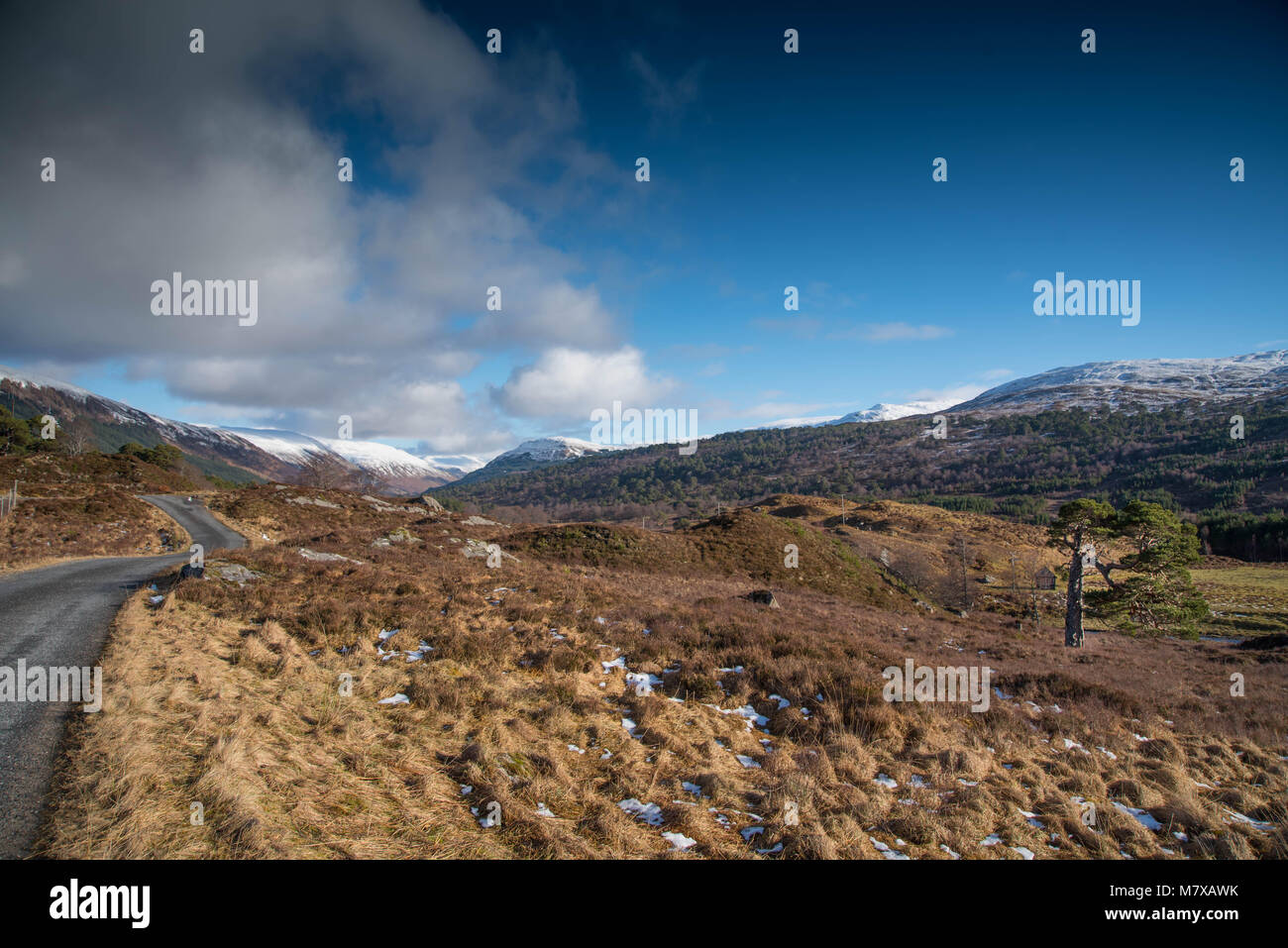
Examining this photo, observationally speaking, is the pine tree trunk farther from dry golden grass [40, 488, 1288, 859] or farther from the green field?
the green field

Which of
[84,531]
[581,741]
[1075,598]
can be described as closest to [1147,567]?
[1075,598]

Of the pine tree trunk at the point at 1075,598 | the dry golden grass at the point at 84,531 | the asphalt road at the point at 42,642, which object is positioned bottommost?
the pine tree trunk at the point at 1075,598

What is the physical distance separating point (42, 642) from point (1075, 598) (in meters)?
37.9

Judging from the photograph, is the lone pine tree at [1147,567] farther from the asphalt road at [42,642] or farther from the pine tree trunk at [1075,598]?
the asphalt road at [42,642]

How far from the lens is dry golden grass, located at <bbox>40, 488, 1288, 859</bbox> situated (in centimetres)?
543

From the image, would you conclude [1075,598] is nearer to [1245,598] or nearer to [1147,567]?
[1147,567]

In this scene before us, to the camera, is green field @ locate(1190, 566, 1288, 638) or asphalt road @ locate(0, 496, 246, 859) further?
green field @ locate(1190, 566, 1288, 638)

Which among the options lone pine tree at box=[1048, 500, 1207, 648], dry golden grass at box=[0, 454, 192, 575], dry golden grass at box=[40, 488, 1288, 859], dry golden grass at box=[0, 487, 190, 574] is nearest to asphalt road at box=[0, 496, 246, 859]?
dry golden grass at box=[40, 488, 1288, 859]

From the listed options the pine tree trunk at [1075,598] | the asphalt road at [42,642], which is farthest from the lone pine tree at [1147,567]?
the asphalt road at [42,642]

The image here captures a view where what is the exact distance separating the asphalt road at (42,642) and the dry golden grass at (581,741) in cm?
32

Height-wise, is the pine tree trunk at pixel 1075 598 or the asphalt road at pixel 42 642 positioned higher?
the asphalt road at pixel 42 642

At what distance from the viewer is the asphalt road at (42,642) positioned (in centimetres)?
489

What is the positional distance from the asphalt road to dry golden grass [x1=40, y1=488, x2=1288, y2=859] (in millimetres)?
320
